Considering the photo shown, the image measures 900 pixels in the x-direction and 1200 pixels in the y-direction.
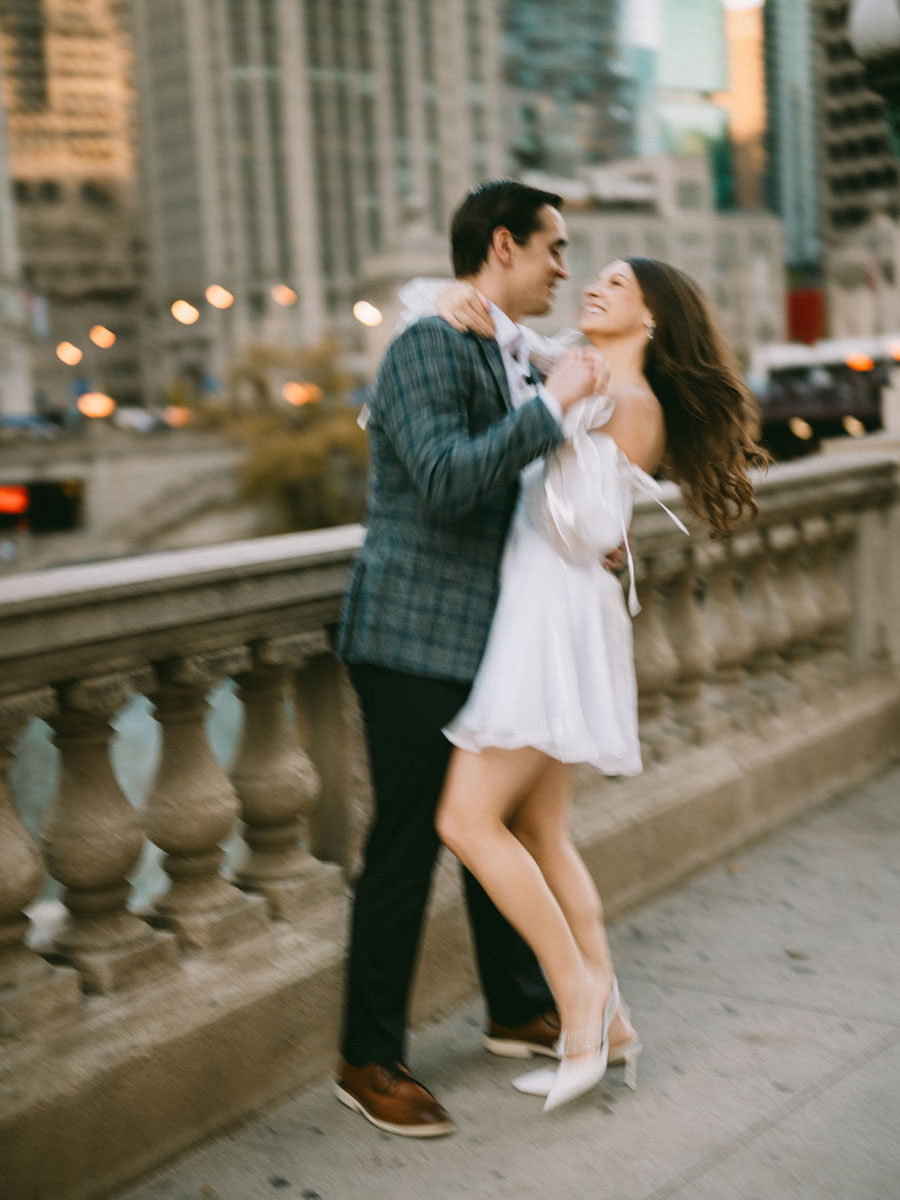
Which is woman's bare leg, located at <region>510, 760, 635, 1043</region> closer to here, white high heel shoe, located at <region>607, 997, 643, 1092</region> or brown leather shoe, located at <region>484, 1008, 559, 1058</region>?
white high heel shoe, located at <region>607, 997, 643, 1092</region>

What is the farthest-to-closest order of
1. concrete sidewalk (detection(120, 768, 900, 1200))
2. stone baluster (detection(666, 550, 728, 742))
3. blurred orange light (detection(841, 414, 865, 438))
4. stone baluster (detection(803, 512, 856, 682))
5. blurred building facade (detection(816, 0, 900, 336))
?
blurred building facade (detection(816, 0, 900, 336)) → blurred orange light (detection(841, 414, 865, 438)) → stone baluster (detection(803, 512, 856, 682)) → stone baluster (detection(666, 550, 728, 742)) → concrete sidewalk (detection(120, 768, 900, 1200))

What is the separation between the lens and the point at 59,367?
11681 cm

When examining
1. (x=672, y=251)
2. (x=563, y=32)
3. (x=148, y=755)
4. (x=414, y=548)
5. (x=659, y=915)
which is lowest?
(x=148, y=755)

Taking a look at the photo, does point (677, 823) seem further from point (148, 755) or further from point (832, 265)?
point (832, 265)

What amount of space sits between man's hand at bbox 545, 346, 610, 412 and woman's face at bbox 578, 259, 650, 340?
28 centimetres

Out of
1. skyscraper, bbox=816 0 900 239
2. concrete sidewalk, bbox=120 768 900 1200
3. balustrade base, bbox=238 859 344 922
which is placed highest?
skyscraper, bbox=816 0 900 239

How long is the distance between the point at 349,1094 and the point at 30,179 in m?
134

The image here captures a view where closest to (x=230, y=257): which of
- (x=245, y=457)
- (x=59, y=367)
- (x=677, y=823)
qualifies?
(x=59, y=367)

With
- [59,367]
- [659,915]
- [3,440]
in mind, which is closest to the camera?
[659,915]

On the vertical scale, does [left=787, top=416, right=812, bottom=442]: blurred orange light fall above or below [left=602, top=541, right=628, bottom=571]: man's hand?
below

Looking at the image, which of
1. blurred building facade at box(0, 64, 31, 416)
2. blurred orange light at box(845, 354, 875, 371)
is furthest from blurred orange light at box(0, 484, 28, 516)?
blurred orange light at box(845, 354, 875, 371)

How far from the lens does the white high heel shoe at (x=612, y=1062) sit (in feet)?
11.1

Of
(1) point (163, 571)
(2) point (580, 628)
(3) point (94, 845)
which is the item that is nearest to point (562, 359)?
(2) point (580, 628)

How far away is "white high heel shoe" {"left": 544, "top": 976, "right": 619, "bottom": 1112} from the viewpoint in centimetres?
326
